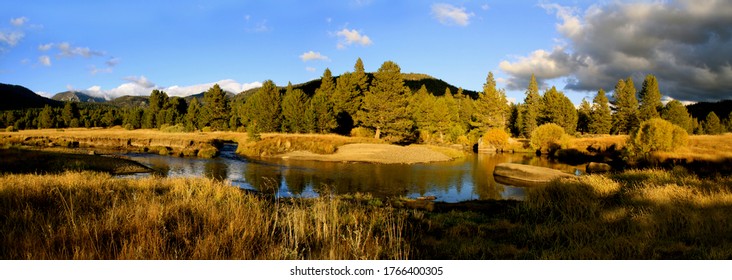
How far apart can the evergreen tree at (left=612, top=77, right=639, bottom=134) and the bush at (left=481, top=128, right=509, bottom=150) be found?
89.2ft

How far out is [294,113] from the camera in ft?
205

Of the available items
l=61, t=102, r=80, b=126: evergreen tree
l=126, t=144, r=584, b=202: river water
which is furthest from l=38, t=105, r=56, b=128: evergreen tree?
l=126, t=144, r=584, b=202: river water

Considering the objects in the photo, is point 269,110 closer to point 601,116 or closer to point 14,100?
point 601,116

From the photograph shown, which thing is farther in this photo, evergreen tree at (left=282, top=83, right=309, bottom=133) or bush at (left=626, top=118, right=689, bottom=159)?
evergreen tree at (left=282, top=83, right=309, bottom=133)

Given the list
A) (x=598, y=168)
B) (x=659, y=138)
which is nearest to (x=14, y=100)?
(x=598, y=168)

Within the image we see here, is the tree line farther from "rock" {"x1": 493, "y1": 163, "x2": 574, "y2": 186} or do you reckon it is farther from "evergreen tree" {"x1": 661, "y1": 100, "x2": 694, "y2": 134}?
"rock" {"x1": 493, "y1": 163, "x2": 574, "y2": 186}

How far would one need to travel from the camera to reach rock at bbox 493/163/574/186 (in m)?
26.2

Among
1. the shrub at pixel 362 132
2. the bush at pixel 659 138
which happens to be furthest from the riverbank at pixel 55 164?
the bush at pixel 659 138

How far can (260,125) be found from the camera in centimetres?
6569

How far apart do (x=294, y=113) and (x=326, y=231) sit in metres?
57.0

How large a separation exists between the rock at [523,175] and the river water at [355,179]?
1.02 m
